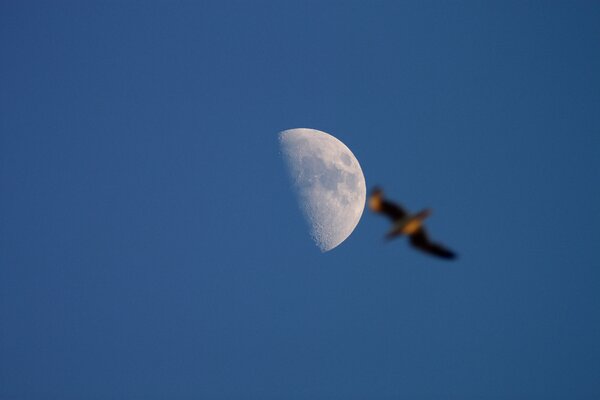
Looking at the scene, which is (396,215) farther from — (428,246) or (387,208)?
(428,246)

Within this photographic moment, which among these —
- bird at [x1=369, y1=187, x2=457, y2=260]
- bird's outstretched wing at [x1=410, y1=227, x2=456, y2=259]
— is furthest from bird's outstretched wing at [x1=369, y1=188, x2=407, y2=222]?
bird's outstretched wing at [x1=410, y1=227, x2=456, y2=259]

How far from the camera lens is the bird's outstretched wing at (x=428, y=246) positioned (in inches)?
731

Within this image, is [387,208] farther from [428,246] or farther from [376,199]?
[428,246]

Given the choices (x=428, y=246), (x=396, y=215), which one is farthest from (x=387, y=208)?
(x=428, y=246)

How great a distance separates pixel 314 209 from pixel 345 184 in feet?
12.0

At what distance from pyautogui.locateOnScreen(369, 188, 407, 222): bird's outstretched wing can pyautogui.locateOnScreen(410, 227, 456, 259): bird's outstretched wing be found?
5.39 feet

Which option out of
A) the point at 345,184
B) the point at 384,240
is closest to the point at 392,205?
the point at 384,240

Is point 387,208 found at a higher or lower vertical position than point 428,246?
lower

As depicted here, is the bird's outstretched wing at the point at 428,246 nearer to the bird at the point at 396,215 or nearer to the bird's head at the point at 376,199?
the bird at the point at 396,215

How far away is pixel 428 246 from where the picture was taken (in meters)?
18.7

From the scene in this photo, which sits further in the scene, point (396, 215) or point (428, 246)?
point (428, 246)

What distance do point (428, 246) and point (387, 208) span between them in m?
2.59

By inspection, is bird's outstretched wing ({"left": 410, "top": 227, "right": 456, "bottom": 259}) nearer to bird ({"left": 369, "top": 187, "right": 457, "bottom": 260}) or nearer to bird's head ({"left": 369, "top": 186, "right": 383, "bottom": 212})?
bird ({"left": 369, "top": 187, "right": 457, "bottom": 260})

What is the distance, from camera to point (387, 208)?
56.1ft
